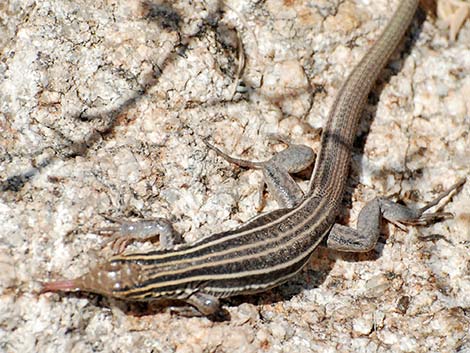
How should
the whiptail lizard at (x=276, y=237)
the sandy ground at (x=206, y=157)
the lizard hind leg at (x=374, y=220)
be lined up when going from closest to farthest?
the whiptail lizard at (x=276, y=237) → the sandy ground at (x=206, y=157) → the lizard hind leg at (x=374, y=220)

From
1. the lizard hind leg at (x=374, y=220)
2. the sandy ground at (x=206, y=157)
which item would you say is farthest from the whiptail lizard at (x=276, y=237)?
the sandy ground at (x=206, y=157)

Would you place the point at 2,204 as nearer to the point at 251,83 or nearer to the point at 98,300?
the point at 98,300

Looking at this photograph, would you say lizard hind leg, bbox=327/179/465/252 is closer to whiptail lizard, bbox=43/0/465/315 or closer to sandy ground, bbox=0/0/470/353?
whiptail lizard, bbox=43/0/465/315

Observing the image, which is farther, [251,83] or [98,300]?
[251,83]

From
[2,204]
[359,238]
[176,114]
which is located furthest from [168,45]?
[359,238]

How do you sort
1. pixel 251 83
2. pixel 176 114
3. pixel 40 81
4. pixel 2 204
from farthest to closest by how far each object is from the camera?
pixel 251 83
pixel 176 114
pixel 40 81
pixel 2 204

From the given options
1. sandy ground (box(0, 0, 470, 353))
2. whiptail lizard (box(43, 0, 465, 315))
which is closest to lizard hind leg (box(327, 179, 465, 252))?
whiptail lizard (box(43, 0, 465, 315))

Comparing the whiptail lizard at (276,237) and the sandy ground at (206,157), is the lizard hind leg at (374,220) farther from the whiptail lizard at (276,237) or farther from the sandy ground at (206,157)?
the sandy ground at (206,157)

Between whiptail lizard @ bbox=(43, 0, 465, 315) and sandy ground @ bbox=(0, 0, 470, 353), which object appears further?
sandy ground @ bbox=(0, 0, 470, 353)
